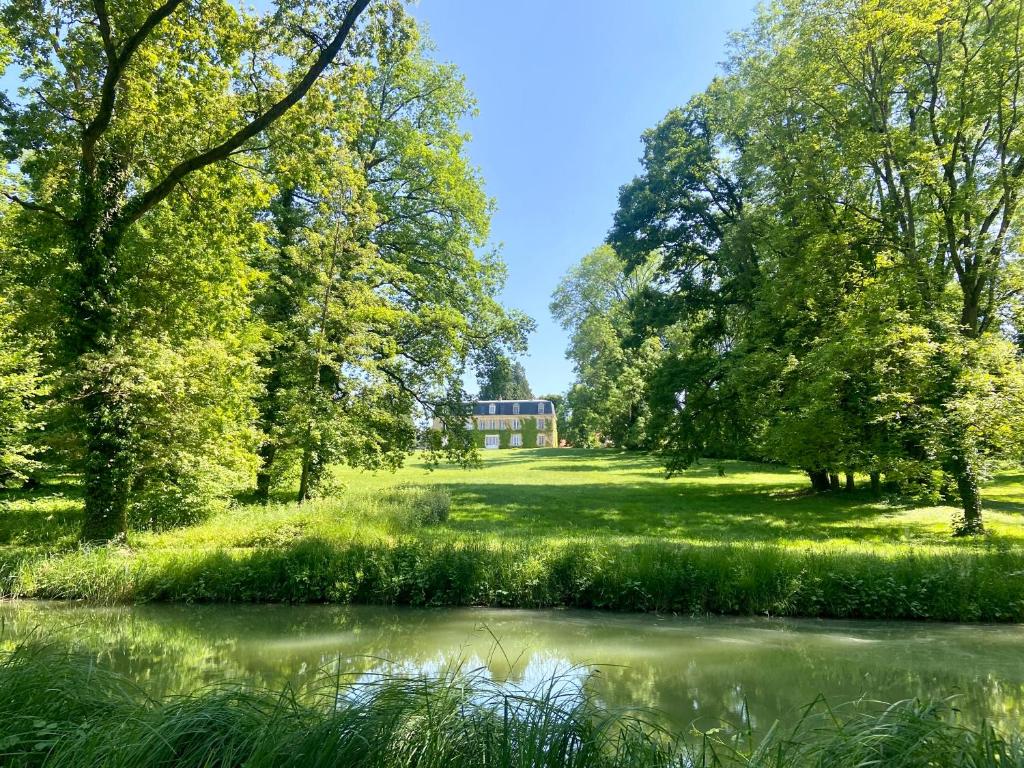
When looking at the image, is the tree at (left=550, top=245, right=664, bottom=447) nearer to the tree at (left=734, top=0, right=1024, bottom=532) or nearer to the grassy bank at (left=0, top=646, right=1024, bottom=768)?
the tree at (left=734, top=0, right=1024, bottom=532)

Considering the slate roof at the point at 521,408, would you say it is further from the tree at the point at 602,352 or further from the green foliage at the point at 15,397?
the green foliage at the point at 15,397

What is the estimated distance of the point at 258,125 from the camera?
10.7 m

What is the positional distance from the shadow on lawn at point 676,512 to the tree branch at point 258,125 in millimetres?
9638

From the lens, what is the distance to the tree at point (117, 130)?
1060cm

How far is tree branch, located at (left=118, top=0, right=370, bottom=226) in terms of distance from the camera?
10.1 metres

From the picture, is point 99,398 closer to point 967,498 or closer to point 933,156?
point 967,498

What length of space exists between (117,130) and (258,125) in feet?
11.8

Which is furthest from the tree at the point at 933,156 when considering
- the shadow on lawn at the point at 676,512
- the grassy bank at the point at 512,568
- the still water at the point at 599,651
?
the still water at the point at 599,651

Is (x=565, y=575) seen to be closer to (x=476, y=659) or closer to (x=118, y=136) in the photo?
(x=476, y=659)

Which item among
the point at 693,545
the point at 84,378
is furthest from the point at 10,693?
the point at 693,545

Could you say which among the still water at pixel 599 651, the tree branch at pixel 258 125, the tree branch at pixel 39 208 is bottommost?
the still water at pixel 599 651

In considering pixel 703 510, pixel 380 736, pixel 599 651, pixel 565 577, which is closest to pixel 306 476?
pixel 565 577

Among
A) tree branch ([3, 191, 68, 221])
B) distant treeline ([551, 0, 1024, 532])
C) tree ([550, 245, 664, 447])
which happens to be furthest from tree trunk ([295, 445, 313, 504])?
tree ([550, 245, 664, 447])

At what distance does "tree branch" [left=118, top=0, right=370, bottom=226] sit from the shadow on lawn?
964 centimetres
